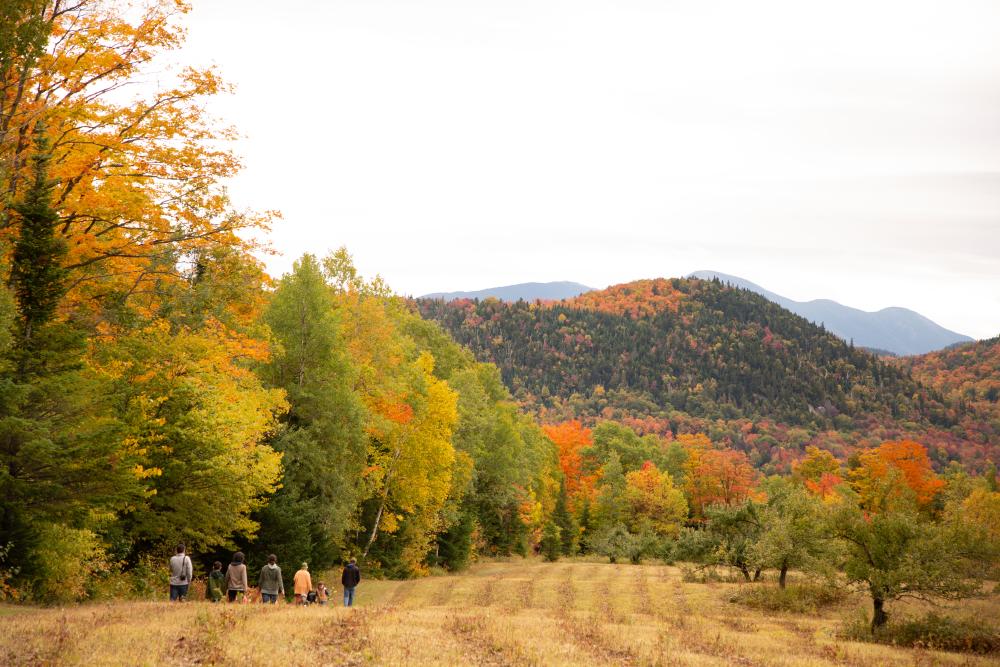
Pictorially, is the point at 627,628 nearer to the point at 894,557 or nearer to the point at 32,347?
the point at 894,557

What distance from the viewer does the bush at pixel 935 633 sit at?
31375mm

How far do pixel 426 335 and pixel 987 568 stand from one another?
44197mm

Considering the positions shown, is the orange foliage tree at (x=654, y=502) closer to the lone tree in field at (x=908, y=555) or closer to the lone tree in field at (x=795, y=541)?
the lone tree in field at (x=795, y=541)

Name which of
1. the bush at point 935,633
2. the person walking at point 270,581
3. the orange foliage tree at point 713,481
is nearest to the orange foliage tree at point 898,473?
the orange foliage tree at point 713,481

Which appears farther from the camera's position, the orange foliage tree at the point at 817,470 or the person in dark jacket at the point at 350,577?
the orange foliage tree at the point at 817,470

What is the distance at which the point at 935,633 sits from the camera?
105ft

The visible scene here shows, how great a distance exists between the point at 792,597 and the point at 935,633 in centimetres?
1164

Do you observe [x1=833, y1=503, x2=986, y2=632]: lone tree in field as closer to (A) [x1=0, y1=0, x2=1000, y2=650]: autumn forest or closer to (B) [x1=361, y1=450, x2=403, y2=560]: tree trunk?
(A) [x1=0, y1=0, x2=1000, y2=650]: autumn forest

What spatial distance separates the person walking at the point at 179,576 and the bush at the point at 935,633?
1040 inches

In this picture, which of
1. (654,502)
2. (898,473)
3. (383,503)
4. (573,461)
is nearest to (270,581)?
(383,503)

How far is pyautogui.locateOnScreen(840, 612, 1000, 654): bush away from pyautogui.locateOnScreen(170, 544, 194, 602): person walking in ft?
86.7

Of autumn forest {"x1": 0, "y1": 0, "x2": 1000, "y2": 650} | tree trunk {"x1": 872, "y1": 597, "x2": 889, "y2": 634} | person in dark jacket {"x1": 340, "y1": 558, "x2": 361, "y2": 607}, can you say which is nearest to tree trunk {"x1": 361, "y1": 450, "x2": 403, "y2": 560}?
autumn forest {"x1": 0, "y1": 0, "x2": 1000, "y2": 650}

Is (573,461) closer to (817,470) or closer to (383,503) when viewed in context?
(817,470)

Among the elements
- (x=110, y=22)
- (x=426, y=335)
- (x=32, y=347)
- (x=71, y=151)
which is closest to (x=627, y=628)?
(x=32, y=347)
